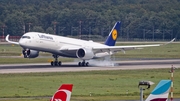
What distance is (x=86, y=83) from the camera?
50375 mm

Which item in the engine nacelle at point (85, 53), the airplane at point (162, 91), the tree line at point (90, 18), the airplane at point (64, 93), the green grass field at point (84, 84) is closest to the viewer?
the airplane at point (64, 93)

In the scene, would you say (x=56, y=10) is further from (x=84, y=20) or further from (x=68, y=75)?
(x=68, y=75)

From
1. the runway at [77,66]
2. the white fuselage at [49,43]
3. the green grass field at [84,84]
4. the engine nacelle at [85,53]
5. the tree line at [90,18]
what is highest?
the tree line at [90,18]

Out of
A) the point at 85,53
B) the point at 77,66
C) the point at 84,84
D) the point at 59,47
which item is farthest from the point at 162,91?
the point at 59,47

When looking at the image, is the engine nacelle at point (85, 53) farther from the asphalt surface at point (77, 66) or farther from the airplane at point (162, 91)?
the airplane at point (162, 91)

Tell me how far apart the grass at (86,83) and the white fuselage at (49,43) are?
11675 millimetres

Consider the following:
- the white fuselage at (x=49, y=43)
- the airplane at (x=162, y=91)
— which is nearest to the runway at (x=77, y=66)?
the white fuselage at (x=49, y=43)

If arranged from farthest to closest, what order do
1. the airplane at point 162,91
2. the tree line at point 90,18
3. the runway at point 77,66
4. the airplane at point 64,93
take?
1. the tree line at point 90,18
2. the runway at point 77,66
3. the airplane at point 162,91
4. the airplane at point 64,93

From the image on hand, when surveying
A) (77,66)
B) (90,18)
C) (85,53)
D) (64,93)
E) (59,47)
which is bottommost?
(77,66)

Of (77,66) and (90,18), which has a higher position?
(90,18)

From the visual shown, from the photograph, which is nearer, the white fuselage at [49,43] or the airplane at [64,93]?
the airplane at [64,93]

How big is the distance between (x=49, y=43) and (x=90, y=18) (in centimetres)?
9742

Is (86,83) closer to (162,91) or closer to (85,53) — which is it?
(85,53)

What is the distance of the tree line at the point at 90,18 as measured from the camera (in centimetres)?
15925
